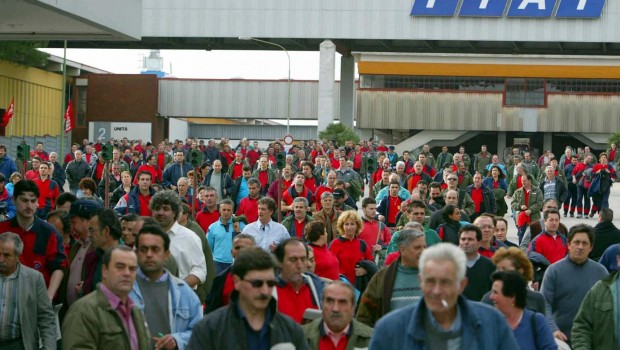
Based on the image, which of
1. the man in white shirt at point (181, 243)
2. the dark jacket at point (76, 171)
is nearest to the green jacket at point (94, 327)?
the man in white shirt at point (181, 243)

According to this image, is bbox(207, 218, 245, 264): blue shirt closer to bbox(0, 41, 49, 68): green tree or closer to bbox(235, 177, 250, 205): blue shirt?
bbox(235, 177, 250, 205): blue shirt

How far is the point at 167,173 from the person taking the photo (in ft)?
75.3

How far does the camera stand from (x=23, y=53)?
187 feet

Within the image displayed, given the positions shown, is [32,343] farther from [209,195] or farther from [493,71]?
[493,71]

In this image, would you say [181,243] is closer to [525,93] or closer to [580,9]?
[580,9]

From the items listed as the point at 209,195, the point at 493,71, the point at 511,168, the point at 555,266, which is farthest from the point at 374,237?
the point at 493,71

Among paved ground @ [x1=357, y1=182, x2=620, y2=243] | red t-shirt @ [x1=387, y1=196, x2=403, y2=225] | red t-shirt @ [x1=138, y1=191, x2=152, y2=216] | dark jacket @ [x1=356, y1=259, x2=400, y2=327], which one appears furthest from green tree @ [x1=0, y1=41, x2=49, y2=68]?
dark jacket @ [x1=356, y1=259, x2=400, y2=327]

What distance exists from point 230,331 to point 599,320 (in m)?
3.51

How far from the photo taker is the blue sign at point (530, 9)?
5928 centimetres

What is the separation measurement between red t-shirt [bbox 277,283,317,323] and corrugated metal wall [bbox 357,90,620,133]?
56.0m

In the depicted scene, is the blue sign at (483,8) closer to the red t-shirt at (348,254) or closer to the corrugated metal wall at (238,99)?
the corrugated metal wall at (238,99)

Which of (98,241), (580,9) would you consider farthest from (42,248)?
(580,9)

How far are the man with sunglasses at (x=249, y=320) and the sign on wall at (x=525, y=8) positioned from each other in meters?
54.6

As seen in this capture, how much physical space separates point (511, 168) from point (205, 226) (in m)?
19.9
